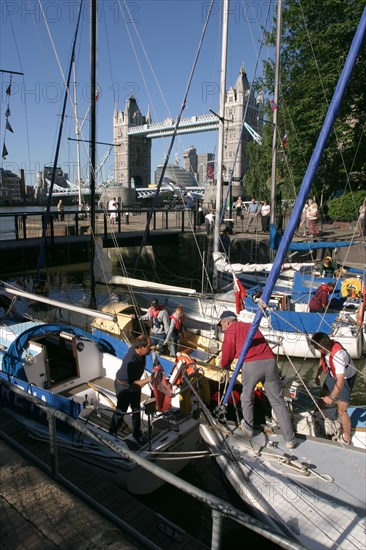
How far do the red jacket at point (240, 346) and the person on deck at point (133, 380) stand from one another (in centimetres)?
115

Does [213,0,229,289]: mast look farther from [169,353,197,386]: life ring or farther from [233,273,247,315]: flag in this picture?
[169,353,197,386]: life ring

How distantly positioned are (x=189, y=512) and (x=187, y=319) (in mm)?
7266

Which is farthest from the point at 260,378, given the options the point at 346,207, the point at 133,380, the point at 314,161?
the point at 346,207

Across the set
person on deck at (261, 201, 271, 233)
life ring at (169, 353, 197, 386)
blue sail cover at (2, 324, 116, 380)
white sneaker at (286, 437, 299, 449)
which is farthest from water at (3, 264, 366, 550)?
person on deck at (261, 201, 271, 233)

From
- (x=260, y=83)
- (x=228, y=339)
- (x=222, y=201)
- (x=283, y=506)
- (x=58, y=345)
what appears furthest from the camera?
(x=260, y=83)

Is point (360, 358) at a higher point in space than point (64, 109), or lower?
lower

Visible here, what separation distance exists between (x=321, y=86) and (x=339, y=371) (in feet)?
74.1

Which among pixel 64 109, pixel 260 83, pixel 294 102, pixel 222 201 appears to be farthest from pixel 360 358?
pixel 260 83

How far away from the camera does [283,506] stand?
4746 millimetres

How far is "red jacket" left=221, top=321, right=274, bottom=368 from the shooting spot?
5691 millimetres

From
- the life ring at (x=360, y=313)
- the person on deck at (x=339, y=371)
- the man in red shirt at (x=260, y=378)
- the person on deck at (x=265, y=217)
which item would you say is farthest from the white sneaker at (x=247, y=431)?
the person on deck at (x=265, y=217)

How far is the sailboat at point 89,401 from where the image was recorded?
6.25 m

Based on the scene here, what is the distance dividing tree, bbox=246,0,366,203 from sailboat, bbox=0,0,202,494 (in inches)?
665

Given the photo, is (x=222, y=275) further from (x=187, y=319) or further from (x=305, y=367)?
(x=305, y=367)
